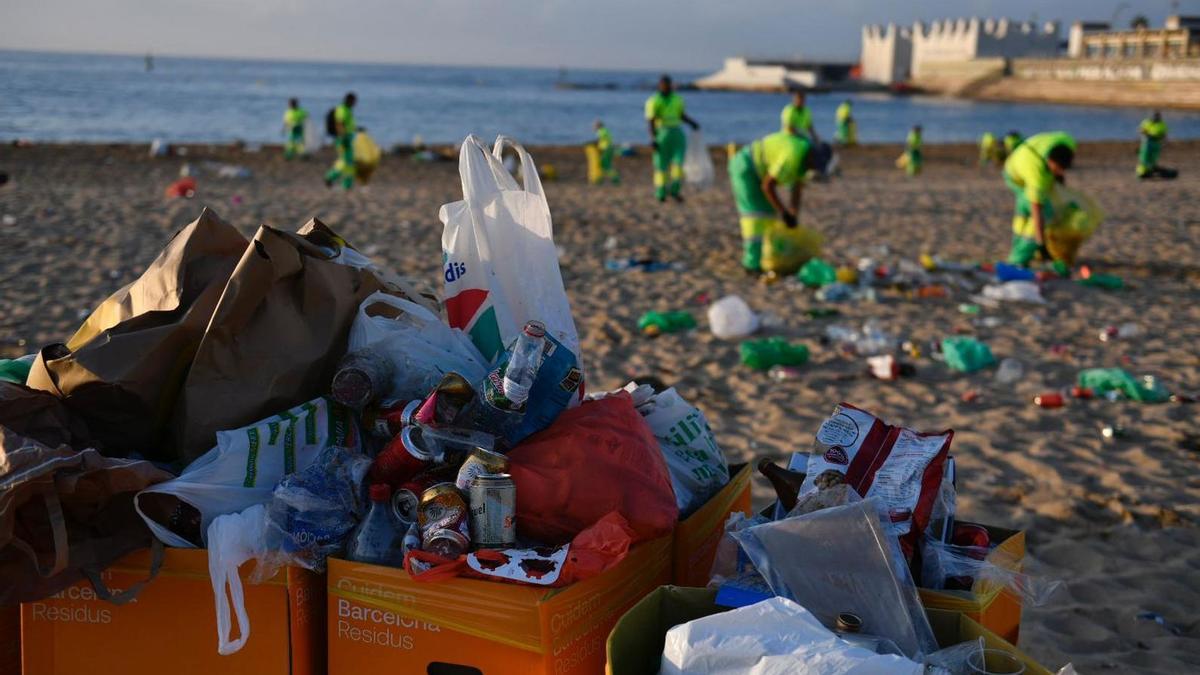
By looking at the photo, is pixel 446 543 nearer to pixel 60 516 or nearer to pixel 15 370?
pixel 60 516

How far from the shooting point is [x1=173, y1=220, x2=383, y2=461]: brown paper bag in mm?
2162

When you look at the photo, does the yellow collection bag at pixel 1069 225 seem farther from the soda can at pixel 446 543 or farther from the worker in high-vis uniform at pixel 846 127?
the worker in high-vis uniform at pixel 846 127

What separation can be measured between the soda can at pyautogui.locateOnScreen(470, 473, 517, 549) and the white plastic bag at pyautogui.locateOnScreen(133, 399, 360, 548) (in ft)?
1.43

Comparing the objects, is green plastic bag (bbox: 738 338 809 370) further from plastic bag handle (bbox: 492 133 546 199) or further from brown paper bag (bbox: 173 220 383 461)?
brown paper bag (bbox: 173 220 383 461)

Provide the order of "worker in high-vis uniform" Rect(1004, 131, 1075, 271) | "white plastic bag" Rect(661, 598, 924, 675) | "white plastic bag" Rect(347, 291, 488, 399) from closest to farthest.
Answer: "white plastic bag" Rect(661, 598, 924, 675)
"white plastic bag" Rect(347, 291, 488, 399)
"worker in high-vis uniform" Rect(1004, 131, 1075, 271)

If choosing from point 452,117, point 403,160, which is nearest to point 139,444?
point 403,160

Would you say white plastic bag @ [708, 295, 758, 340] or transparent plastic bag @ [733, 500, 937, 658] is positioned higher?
transparent plastic bag @ [733, 500, 937, 658]

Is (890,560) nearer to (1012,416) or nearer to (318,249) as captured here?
(318,249)

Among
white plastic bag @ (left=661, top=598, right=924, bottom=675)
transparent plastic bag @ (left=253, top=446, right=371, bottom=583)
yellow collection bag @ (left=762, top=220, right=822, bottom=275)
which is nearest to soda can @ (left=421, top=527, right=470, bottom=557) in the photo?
transparent plastic bag @ (left=253, top=446, right=371, bottom=583)

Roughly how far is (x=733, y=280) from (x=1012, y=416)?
321 cm

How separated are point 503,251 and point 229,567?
38.3 inches

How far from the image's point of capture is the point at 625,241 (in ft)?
30.9

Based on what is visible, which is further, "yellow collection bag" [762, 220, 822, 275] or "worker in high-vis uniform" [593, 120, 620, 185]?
"worker in high-vis uniform" [593, 120, 620, 185]

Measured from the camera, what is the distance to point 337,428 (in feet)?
7.35
